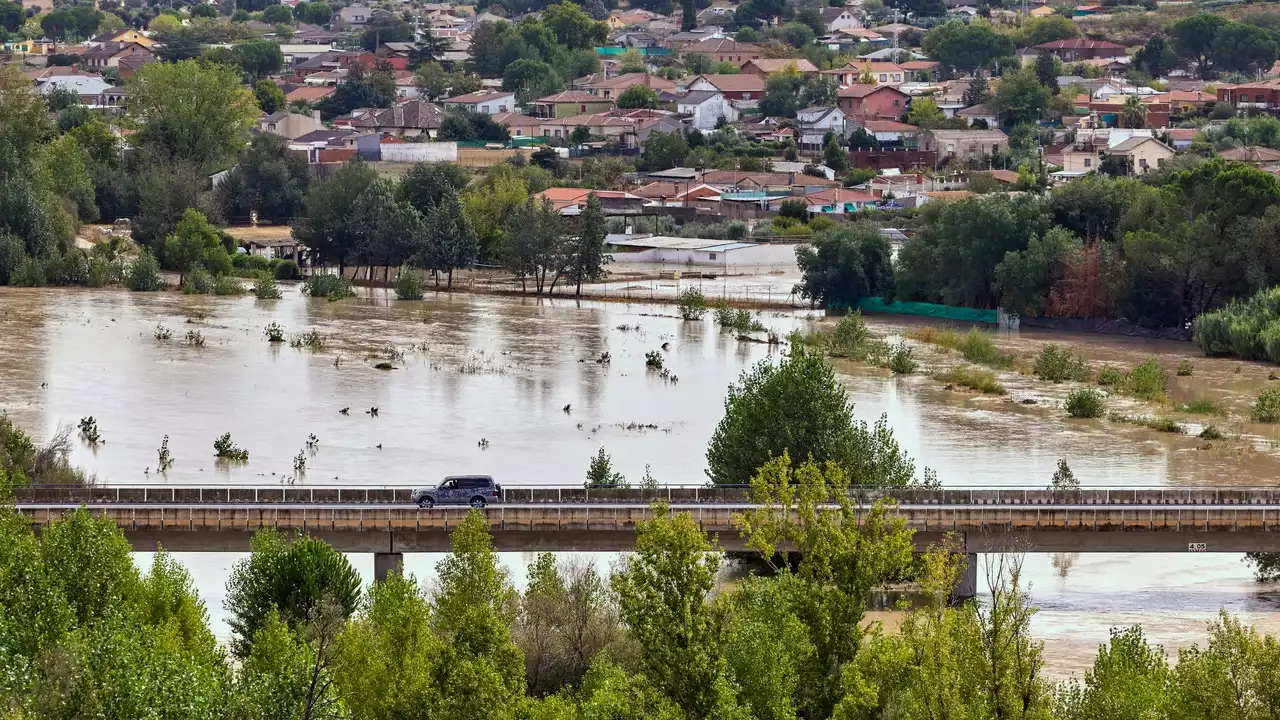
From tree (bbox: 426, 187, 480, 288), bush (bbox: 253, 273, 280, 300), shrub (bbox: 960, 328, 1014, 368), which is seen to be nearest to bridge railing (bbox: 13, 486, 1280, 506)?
shrub (bbox: 960, 328, 1014, 368)

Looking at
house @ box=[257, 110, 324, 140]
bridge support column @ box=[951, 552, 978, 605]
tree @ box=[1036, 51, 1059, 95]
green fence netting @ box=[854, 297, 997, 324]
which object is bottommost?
bridge support column @ box=[951, 552, 978, 605]

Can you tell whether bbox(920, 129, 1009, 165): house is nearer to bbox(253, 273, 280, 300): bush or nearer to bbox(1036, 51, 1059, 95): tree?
bbox(1036, 51, 1059, 95): tree

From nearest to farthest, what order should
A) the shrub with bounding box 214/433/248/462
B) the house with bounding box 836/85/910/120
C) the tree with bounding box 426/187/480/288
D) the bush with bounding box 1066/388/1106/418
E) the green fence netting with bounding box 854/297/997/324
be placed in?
the shrub with bounding box 214/433/248/462 → the bush with bounding box 1066/388/1106/418 → the green fence netting with bounding box 854/297/997/324 → the tree with bounding box 426/187/480/288 → the house with bounding box 836/85/910/120

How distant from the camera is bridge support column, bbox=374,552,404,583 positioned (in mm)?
24828

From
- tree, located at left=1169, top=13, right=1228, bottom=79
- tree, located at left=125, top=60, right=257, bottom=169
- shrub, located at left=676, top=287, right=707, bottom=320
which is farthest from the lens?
tree, located at left=1169, top=13, right=1228, bottom=79

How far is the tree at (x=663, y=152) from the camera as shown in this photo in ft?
240

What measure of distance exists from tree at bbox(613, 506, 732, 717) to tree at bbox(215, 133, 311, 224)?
1897 inches

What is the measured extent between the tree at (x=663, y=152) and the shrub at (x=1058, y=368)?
3120cm

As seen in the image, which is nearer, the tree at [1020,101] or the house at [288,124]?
the house at [288,124]

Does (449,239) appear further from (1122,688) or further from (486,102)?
(1122,688)

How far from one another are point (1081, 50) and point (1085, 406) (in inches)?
2558

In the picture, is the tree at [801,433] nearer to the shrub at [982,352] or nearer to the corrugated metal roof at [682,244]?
the shrub at [982,352]

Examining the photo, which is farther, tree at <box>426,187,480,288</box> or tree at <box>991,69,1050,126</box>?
tree at <box>991,69,1050,126</box>

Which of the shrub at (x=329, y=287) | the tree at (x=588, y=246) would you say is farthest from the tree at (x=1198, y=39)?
the shrub at (x=329, y=287)
